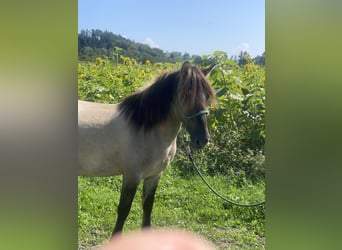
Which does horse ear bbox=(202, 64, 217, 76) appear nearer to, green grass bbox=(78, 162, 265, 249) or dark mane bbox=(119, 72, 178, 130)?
dark mane bbox=(119, 72, 178, 130)

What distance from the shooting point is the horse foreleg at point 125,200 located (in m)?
1.98

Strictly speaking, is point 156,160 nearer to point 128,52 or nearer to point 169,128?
point 169,128

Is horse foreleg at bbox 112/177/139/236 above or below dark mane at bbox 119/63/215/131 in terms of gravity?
below

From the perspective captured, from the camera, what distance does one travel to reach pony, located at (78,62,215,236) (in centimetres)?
189

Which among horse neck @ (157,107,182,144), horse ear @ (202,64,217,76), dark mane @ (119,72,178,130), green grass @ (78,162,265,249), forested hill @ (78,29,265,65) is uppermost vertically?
forested hill @ (78,29,265,65)

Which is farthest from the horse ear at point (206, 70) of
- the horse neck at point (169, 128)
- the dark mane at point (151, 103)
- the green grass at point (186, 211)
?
the green grass at point (186, 211)

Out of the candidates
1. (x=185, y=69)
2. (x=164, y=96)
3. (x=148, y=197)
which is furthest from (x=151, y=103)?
(x=148, y=197)

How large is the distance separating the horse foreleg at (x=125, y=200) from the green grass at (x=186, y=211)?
0.08 ft

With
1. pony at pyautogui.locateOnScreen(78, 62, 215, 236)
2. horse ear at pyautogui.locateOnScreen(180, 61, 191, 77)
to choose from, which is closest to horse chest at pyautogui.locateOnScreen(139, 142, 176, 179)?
pony at pyautogui.locateOnScreen(78, 62, 215, 236)

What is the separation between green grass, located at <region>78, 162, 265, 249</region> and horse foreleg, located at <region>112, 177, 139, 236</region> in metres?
0.02

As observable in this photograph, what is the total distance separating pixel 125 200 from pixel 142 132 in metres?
0.32
